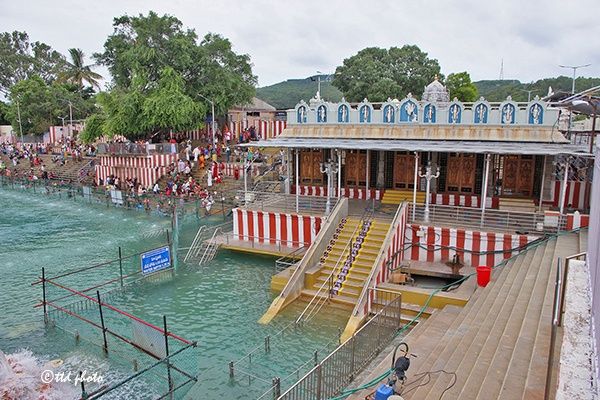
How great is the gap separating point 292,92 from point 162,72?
69.4 metres

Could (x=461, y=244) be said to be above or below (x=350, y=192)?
below

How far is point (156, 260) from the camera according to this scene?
17.9 m

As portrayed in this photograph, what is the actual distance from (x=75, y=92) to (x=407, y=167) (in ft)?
203

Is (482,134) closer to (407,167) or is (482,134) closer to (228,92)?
(407,167)

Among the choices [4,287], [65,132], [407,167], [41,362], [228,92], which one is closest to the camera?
[41,362]

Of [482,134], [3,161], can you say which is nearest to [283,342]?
[482,134]

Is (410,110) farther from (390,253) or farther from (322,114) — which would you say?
(390,253)

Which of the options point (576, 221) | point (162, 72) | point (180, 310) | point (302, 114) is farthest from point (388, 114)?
point (162, 72)

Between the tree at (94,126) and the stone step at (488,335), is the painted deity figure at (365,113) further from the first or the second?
the tree at (94,126)

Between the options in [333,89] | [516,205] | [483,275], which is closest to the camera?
[483,275]

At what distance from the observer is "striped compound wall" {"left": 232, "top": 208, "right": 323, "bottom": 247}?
817 inches

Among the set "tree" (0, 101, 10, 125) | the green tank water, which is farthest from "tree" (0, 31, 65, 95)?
the green tank water

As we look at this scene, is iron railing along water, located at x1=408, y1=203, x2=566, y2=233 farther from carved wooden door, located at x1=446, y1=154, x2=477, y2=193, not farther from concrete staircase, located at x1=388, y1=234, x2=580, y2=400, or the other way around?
concrete staircase, located at x1=388, y1=234, x2=580, y2=400

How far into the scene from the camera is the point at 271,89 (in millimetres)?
113562
